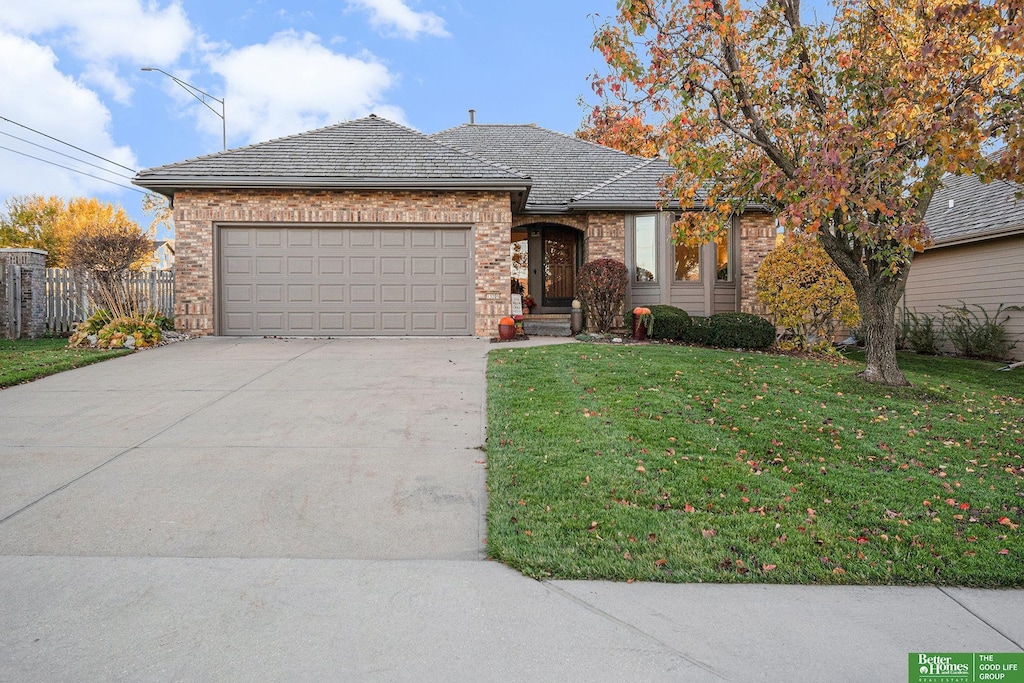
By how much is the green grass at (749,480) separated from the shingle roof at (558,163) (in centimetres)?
772

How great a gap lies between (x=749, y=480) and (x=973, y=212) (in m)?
14.7

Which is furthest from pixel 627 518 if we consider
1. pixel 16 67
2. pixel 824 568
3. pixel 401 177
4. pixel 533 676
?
pixel 16 67

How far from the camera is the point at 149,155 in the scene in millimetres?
31062

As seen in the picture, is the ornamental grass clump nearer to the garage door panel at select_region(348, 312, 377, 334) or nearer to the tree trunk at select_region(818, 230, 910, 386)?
the garage door panel at select_region(348, 312, 377, 334)

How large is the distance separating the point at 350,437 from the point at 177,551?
7.73 ft

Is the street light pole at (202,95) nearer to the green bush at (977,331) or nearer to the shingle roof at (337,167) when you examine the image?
the shingle roof at (337,167)

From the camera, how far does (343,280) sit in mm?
13219

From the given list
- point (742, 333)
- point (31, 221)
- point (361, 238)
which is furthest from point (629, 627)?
point (31, 221)

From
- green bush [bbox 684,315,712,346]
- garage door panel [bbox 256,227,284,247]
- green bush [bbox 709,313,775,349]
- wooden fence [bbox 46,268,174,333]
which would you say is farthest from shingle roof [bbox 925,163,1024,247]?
wooden fence [bbox 46,268,174,333]

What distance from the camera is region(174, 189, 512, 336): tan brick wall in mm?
12984

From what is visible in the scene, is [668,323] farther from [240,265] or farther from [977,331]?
[240,265]

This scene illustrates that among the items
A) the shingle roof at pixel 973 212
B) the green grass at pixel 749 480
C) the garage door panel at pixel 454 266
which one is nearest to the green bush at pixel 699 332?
the green grass at pixel 749 480

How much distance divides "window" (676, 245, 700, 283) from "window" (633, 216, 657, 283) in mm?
653

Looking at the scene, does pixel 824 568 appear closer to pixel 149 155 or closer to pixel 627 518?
pixel 627 518
